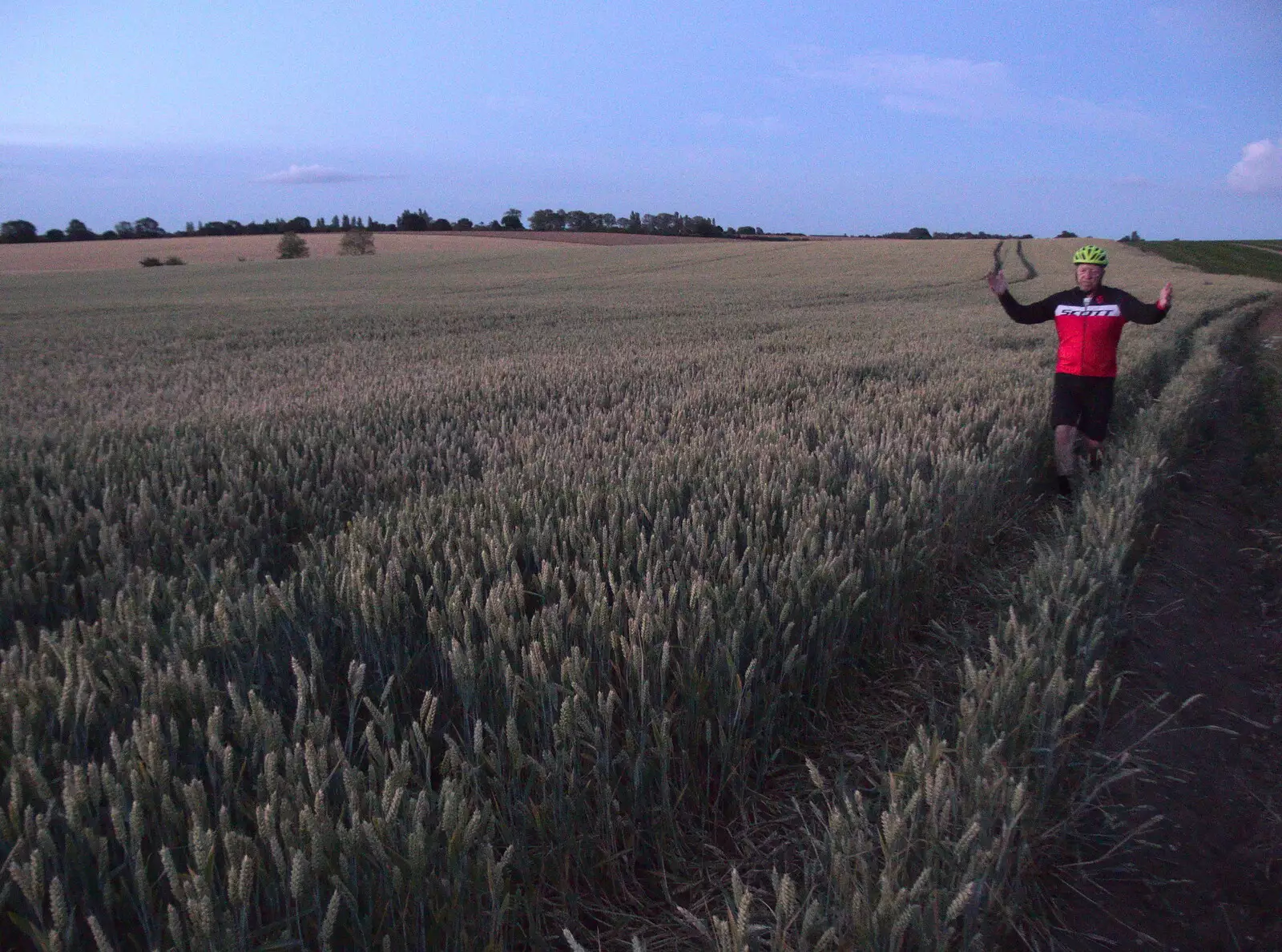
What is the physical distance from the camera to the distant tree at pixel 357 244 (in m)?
59.4

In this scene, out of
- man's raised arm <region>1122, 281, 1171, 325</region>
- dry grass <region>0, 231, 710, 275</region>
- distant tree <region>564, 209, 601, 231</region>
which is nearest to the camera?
man's raised arm <region>1122, 281, 1171, 325</region>

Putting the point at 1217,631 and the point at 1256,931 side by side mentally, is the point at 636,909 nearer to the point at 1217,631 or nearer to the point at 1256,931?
the point at 1256,931

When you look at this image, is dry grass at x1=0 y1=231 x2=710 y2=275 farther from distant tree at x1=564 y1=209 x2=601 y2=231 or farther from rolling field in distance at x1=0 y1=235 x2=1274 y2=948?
rolling field in distance at x1=0 y1=235 x2=1274 y2=948

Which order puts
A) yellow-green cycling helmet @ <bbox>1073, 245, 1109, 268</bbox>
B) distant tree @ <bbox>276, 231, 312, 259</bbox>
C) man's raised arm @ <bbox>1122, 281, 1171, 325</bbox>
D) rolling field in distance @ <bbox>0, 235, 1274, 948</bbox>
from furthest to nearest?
distant tree @ <bbox>276, 231, 312, 259</bbox> < yellow-green cycling helmet @ <bbox>1073, 245, 1109, 268</bbox> < man's raised arm @ <bbox>1122, 281, 1171, 325</bbox> < rolling field in distance @ <bbox>0, 235, 1274, 948</bbox>

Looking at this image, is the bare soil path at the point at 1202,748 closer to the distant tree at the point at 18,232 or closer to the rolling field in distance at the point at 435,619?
the rolling field in distance at the point at 435,619

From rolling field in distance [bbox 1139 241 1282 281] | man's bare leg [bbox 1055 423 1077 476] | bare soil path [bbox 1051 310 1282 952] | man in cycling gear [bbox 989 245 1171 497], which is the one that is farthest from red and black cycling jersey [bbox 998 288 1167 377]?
rolling field in distance [bbox 1139 241 1282 281]

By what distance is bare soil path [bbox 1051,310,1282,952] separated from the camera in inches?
81.6

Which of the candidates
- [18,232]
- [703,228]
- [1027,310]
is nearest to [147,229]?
[18,232]

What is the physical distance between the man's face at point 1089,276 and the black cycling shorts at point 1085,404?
0.67m

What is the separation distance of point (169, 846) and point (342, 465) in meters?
3.26

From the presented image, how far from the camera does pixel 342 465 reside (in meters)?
4.54

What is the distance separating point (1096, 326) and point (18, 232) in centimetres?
8257

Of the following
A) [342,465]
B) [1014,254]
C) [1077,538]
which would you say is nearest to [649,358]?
[342,465]

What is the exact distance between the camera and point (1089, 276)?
5859mm
